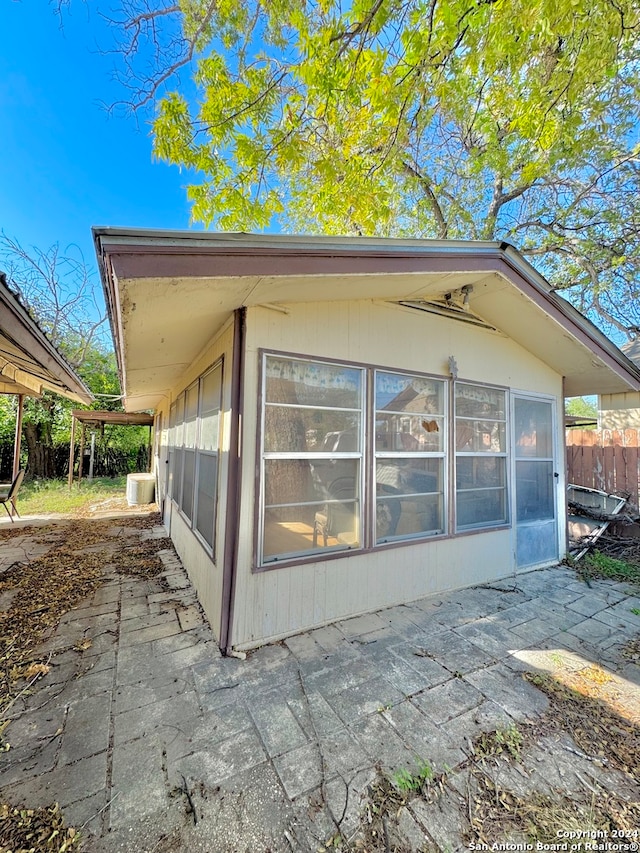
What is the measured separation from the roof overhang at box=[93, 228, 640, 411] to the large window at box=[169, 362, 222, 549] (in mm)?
470

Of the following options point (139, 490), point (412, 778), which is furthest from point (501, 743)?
point (139, 490)

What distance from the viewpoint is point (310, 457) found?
2857mm

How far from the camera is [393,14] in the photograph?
3.23 metres

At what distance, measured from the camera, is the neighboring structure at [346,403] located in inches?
87.4

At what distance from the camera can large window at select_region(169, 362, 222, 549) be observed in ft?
10.3

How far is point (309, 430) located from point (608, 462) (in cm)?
597

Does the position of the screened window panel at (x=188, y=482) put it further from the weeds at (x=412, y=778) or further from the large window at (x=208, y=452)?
the weeds at (x=412, y=778)

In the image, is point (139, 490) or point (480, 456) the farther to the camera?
point (139, 490)

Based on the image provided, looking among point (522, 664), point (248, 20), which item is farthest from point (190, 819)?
point (248, 20)

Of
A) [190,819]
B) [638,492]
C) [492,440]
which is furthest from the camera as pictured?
[638,492]

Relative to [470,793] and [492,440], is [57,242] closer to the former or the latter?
[492,440]

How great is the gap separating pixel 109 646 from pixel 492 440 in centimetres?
424

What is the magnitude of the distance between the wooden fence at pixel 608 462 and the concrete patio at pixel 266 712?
3.36 meters

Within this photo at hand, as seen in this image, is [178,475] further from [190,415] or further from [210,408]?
[210,408]
